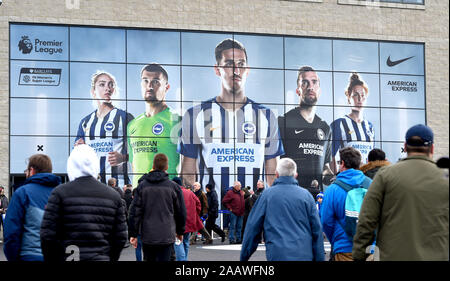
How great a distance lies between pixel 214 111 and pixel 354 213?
2171 cm

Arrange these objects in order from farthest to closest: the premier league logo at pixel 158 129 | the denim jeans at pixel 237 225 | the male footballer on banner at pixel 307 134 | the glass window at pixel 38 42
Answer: the male footballer on banner at pixel 307 134, the premier league logo at pixel 158 129, the glass window at pixel 38 42, the denim jeans at pixel 237 225

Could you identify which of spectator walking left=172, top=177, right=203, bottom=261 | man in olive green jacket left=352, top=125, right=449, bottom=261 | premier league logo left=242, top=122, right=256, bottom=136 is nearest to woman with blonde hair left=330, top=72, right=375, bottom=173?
premier league logo left=242, top=122, right=256, bottom=136

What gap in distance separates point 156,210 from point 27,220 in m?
2.37

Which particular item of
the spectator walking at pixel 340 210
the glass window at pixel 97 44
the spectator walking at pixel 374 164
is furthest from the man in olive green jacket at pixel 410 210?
the glass window at pixel 97 44

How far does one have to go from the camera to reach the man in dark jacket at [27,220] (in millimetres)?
5641

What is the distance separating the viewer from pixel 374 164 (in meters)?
7.09

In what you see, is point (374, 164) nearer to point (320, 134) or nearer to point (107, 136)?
point (107, 136)

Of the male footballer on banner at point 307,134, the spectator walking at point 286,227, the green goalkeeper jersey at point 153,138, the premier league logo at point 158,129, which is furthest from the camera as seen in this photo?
the male footballer on banner at point 307,134

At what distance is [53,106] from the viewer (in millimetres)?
26422

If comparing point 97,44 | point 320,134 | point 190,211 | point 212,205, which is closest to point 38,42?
point 97,44

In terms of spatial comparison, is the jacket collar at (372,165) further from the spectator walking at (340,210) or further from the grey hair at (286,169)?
the grey hair at (286,169)

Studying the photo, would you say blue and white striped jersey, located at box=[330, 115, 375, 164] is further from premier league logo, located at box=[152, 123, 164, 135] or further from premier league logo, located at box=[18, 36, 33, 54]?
premier league logo, located at box=[18, 36, 33, 54]

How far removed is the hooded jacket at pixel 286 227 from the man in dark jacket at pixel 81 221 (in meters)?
1.35

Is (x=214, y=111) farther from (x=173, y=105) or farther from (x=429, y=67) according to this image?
(x=429, y=67)
